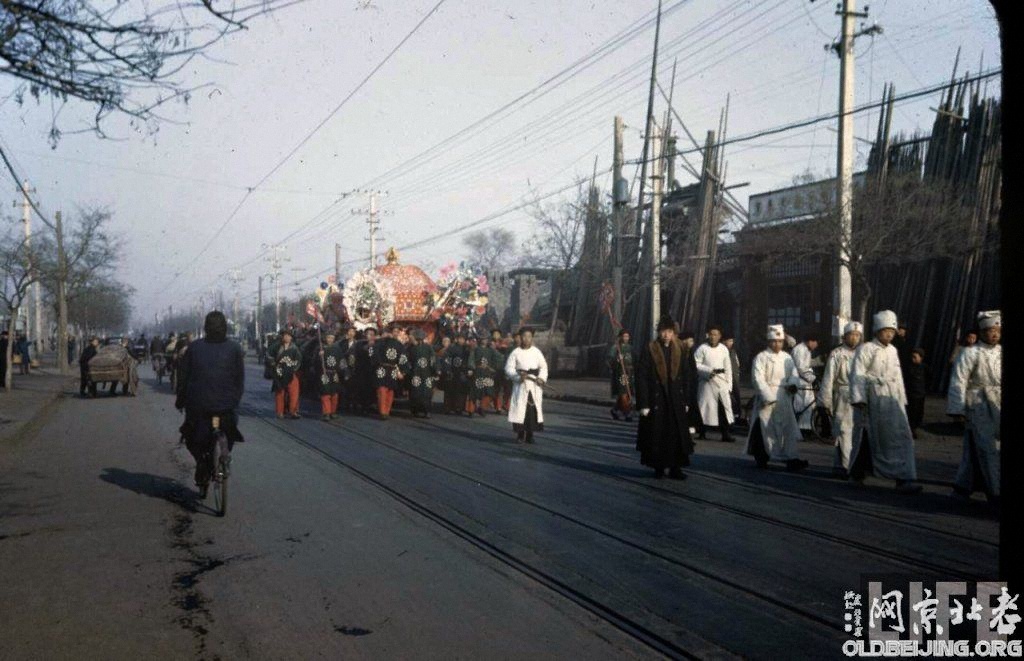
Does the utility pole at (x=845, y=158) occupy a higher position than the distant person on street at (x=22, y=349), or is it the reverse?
the utility pole at (x=845, y=158)

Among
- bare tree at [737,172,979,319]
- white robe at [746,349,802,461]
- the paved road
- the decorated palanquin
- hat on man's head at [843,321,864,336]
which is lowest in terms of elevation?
the paved road

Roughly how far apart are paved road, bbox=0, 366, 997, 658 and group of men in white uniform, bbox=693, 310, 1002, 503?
41cm

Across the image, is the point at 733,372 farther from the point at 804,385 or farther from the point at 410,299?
the point at 410,299

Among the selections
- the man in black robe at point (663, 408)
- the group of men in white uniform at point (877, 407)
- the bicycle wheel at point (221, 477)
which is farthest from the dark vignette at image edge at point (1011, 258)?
the man in black robe at point (663, 408)

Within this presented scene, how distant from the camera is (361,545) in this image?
21.8 feet

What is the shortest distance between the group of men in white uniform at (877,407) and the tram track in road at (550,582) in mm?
4028

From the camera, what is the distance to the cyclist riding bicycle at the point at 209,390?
8211mm

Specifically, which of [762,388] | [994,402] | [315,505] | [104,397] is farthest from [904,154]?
[104,397]

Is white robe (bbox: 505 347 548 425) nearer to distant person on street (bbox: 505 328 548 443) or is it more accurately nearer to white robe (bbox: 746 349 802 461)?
distant person on street (bbox: 505 328 548 443)

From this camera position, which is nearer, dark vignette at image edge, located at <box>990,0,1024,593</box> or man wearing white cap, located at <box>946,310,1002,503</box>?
dark vignette at image edge, located at <box>990,0,1024,593</box>

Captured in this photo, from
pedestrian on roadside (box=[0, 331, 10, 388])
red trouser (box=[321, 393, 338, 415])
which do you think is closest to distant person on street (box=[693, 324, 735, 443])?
red trouser (box=[321, 393, 338, 415])

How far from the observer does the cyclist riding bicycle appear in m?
8.21

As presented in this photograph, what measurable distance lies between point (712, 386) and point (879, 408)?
492 centimetres

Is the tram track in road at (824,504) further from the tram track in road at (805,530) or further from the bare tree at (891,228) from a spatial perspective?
the bare tree at (891,228)
